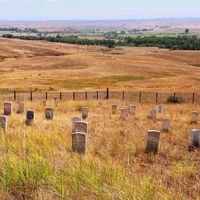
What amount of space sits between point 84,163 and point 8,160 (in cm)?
122

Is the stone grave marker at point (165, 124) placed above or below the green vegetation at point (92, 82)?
above

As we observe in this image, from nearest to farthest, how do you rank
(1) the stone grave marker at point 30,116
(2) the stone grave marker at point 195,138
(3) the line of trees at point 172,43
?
(2) the stone grave marker at point 195,138
(1) the stone grave marker at point 30,116
(3) the line of trees at point 172,43

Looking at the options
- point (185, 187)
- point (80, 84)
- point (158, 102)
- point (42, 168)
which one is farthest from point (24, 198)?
point (80, 84)

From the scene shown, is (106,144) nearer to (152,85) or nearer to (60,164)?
(60,164)

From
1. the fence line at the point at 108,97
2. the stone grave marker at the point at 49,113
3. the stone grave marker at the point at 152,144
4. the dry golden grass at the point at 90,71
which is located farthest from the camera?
the dry golden grass at the point at 90,71

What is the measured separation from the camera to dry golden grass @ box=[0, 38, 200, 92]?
61.9 m

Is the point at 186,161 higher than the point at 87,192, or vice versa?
the point at 87,192

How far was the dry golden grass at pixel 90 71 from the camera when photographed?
6189cm

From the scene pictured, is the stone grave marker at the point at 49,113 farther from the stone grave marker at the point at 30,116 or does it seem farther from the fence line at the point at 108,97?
the fence line at the point at 108,97

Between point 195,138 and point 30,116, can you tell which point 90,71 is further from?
point 195,138

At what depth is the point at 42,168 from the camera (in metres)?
6.31

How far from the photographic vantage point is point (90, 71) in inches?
3324

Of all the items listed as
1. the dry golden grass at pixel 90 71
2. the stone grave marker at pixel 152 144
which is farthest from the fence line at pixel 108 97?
the stone grave marker at pixel 152 144

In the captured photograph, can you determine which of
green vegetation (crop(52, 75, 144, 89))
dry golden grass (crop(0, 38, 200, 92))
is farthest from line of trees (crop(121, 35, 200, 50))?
green vegetation (crop(52, 75, 144, 89))
